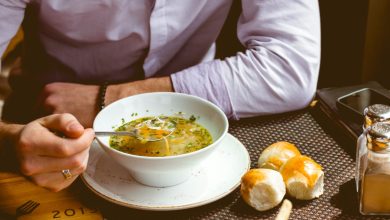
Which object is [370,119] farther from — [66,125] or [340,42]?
[340,42]

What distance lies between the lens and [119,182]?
1.00 metres

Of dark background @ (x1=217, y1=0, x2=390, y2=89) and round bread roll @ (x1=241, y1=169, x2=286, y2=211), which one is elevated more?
round bread roll @ (x1=241, y1=169, x2=286, y2=211)

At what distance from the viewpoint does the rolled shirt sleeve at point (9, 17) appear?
1347 millimetres

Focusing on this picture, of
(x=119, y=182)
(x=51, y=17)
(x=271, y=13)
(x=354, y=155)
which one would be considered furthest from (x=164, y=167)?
(x=51, y=17)

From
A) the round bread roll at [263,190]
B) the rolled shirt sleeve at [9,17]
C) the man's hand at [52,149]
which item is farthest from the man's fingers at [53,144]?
the rolled shirt sleeve at [9,17]

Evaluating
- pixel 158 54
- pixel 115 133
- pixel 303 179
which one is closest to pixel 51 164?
pixel 115 133

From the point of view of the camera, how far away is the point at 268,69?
4.30 ft

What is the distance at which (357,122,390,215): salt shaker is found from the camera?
91cm

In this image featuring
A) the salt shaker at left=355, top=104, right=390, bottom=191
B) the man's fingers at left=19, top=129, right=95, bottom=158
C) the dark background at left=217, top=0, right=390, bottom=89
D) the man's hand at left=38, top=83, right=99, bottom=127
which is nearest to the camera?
the man's fingers at left=19, top=129, right=95, bottom=158

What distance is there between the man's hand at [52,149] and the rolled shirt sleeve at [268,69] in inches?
17.8

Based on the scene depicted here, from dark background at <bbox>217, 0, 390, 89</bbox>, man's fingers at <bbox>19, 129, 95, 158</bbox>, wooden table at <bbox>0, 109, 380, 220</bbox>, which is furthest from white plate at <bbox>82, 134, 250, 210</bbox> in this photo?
dark background at <bbox>217, 0, 390, 89</bbox>

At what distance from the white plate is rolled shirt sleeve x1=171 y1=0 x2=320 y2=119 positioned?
0.71 feet

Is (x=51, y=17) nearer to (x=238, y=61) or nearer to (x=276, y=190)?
(x=238, y=61)

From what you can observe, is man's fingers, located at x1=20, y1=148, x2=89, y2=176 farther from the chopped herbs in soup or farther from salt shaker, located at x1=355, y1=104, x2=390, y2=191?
salt shaker, located at x1=355, y1=104, x2=390, y2=191
